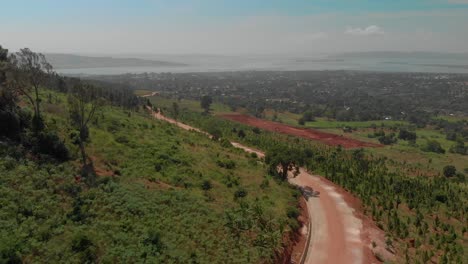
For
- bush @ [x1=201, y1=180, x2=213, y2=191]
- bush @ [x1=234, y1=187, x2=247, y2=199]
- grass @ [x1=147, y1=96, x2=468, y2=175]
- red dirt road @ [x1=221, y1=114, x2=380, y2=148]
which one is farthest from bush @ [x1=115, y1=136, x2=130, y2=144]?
red dirt road @ [x1=221, y1=114, x2=380, y2=148]

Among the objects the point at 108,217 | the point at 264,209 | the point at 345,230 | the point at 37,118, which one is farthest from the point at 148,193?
the point at 345,230

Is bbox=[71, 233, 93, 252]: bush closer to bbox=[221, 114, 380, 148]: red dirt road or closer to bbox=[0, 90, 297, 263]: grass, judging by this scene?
bbox=[0, 90, 297, 263]: grass

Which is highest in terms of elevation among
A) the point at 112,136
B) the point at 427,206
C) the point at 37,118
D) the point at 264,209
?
the point at 37,118

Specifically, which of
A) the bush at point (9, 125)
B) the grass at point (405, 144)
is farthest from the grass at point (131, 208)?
the grass at point (405, 144)

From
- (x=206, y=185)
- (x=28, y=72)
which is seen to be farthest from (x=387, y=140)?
(x=28, y=72)

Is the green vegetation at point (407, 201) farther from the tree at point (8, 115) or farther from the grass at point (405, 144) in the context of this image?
the tree at point (8, 115)

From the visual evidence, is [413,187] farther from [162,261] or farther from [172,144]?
[162,261]

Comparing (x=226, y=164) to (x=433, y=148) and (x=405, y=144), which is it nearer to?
(x=433, y=148)
